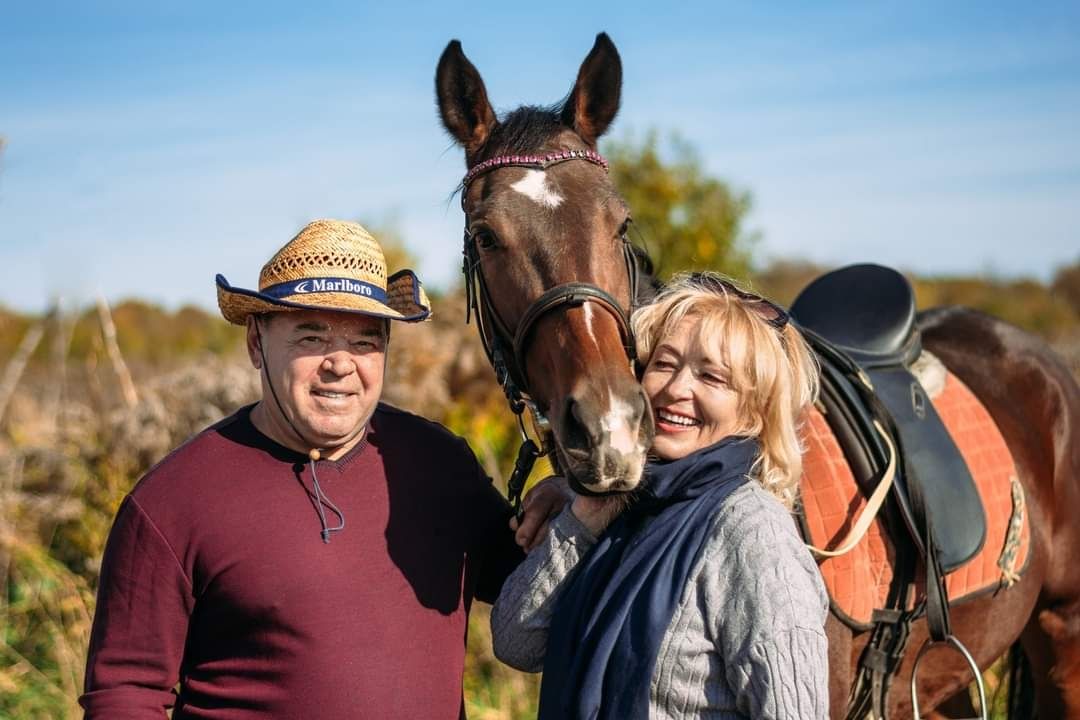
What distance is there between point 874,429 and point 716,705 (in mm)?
1345

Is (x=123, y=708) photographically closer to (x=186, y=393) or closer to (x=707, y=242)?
(x=186, y=393)

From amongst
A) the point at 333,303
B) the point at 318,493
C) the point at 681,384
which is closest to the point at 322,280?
the point at 333,303

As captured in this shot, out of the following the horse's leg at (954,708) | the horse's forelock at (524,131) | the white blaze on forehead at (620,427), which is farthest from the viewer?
the horse's leg at (954,708)

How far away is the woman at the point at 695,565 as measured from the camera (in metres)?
1.72

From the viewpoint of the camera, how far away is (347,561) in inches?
80.4

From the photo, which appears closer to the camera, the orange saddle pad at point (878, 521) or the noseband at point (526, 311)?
the noseband at point (526, 311)

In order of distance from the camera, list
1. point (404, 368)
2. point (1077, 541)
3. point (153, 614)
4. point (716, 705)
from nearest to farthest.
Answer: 1. point (716, 705)
2. point (153, 614)
3. point (1077, 541)
4. point (404, 368)

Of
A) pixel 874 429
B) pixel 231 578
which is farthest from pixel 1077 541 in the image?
pixel 231 578

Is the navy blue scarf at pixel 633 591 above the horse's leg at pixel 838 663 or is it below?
above

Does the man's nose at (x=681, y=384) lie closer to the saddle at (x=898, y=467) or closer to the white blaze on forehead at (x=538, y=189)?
the white blaze on forehead at (x=538, y=189)

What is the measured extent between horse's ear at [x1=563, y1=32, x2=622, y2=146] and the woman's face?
0.88 metres

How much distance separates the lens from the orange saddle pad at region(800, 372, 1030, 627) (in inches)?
104

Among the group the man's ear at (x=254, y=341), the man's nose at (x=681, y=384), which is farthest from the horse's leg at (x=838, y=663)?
the man's ear at (x=254, y=341)

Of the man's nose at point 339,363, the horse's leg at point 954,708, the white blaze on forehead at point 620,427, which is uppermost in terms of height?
the man's nose at point 339,363
